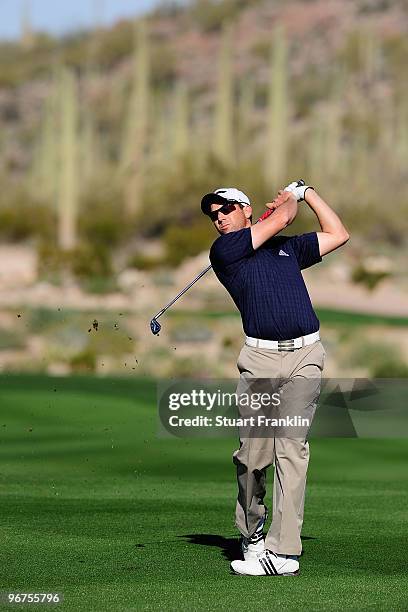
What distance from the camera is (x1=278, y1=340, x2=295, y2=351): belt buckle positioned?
7.54 m

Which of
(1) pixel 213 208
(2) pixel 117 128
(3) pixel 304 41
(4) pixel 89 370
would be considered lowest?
(4) pixel 89 370

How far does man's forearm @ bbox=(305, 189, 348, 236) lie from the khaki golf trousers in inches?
24.4

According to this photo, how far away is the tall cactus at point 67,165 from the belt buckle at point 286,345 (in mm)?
41371

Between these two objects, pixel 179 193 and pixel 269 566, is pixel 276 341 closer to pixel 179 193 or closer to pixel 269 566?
pixel 269 566

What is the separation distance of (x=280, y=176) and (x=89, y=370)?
2412cm

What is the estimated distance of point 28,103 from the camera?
103 m

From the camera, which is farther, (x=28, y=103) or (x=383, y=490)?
(x=28, y=103)

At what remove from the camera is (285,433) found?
24.9 feet

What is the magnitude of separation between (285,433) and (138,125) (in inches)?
1821

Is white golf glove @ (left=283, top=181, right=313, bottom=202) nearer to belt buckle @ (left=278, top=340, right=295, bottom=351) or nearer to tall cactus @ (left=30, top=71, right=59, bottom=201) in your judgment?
belt buckle @ (left=278, top=340, right=295, bottom=351)

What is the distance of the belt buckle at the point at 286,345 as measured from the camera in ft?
24.7

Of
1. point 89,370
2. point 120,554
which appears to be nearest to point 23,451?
point 120,554

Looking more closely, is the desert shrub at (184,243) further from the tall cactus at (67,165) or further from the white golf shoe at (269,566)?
the white golf shoe at (269,566)

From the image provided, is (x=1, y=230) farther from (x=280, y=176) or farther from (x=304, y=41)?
(x=304, y=41)
